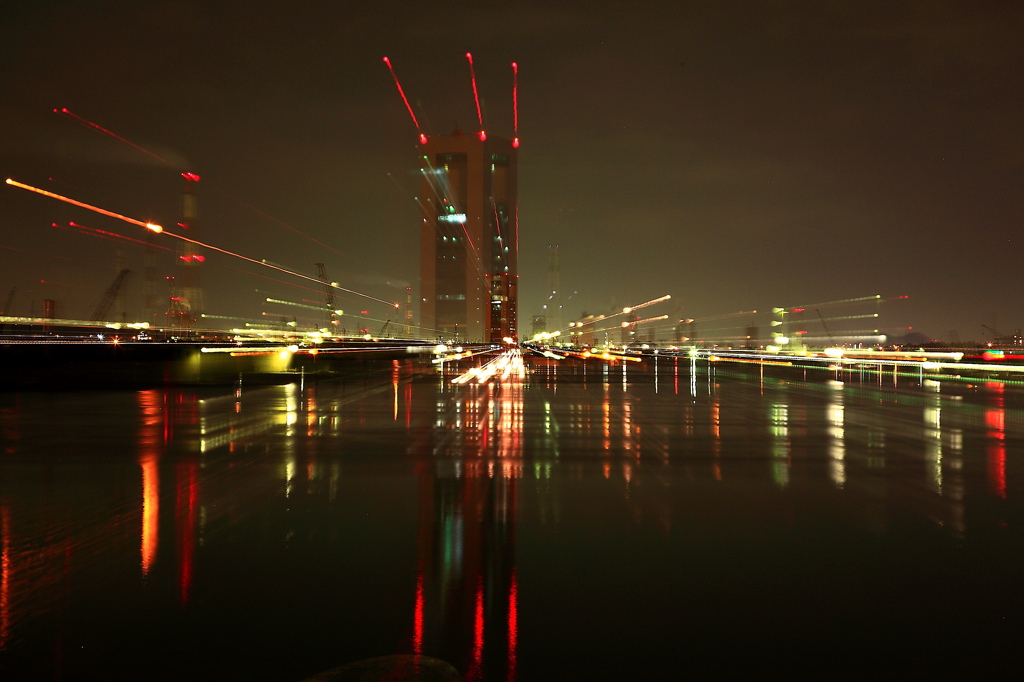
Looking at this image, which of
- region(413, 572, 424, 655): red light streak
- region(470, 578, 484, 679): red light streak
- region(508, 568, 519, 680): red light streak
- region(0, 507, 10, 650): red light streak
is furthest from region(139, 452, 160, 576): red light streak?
region(508, 568, 519, 680): red light streak

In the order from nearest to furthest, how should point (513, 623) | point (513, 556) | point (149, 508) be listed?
point (513, 623)
point (513, 556)
point (149, 508)

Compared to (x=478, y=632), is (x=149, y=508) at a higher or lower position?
higher

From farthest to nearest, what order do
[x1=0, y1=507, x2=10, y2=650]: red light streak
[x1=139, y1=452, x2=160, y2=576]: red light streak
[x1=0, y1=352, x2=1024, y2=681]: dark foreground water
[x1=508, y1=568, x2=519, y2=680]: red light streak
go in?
1. [x1=139, y1=452, x2=160, y2=576]: red light streak
2. [x1=0, y1=507, x2=10, y2=650]: red light streak
3. [x1=0, y1=352, x2=1024, y2=681]: dark foreground water
4. [x1=508, y1=568, x2=519, y2=680]: red light streak

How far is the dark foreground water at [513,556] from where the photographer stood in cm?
387

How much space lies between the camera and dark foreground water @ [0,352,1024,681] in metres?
3.87

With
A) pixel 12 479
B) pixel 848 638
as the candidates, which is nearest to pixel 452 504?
pixel 848 638

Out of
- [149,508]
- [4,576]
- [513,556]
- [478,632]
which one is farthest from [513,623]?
[149,508]

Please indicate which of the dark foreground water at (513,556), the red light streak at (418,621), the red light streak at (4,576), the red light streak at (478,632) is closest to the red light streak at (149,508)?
the dark foreground water at (513,556)

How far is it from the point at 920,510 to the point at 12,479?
1045 centimetres

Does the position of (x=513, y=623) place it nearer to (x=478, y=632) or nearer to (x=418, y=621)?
(x=478, y=632)

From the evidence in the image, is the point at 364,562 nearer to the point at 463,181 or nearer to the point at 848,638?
the point at 848,638

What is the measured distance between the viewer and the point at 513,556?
5.50m

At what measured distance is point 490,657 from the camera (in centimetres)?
379

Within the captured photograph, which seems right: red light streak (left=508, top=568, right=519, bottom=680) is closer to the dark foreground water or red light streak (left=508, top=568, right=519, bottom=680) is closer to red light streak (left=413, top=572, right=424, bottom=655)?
the dark foreground water
